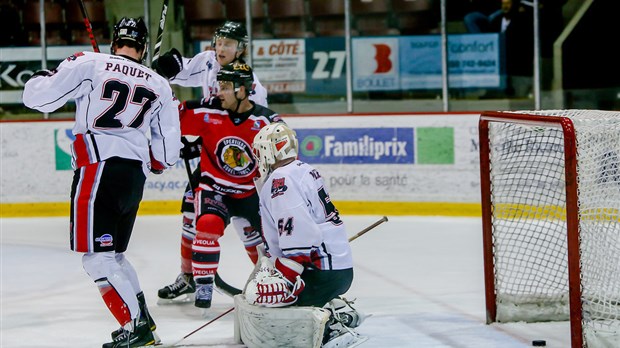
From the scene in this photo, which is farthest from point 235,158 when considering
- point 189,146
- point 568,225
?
point 568,225

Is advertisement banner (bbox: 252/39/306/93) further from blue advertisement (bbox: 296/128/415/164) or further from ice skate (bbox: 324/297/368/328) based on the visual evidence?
ice skate (bbox: 324/297/368/328)

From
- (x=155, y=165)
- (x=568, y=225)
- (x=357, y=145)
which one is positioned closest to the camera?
(x=568, y=225)

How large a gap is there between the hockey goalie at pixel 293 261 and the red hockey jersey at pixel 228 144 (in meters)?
0.72

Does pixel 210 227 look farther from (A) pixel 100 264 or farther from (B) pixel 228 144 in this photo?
(A) pixel 100 264

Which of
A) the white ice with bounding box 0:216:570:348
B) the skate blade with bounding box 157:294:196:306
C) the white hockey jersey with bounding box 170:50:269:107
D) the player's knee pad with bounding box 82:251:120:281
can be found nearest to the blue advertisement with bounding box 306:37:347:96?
the white ice with bounding box 0:216:570:348

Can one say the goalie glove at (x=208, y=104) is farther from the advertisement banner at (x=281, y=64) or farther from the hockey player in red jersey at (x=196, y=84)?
the advertisement banner at (x=281, y=64)

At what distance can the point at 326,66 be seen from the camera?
27.2 feet

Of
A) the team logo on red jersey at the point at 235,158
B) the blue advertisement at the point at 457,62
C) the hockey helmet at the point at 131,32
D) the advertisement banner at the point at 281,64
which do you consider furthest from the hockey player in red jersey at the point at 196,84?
the advertisement banner at the point at 281,64

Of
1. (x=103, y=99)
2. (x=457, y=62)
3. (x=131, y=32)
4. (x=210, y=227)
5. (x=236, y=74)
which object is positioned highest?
(x=457, y=62)

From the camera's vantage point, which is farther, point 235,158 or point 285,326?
point 235,158

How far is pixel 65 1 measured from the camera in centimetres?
849

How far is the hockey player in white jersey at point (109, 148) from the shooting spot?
359 centimetres

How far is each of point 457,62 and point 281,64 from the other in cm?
129

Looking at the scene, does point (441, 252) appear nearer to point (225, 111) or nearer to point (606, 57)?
point (225, 111)
